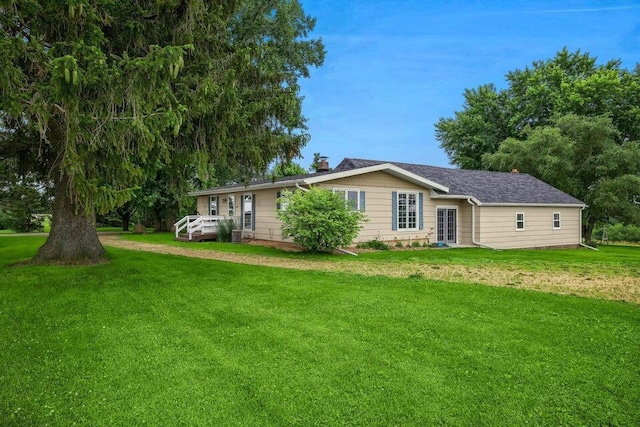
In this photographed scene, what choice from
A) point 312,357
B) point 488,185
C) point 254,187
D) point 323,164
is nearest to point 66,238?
point 312,357

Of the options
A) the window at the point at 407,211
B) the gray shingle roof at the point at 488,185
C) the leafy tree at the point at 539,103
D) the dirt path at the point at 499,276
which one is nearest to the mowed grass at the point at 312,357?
the dirt path at the point at 499,276

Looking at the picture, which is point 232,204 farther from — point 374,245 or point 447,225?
point 447,225

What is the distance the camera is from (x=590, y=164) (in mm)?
24859

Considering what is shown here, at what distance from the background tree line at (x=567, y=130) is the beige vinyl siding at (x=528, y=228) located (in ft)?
11.9

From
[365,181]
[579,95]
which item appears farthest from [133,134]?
[579,95]

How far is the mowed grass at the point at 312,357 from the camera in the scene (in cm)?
322

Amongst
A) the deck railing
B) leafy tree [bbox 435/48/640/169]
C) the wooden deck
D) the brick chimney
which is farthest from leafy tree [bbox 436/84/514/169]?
the wooden deck

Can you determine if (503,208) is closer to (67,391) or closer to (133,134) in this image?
(133,134)

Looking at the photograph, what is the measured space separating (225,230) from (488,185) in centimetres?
1388

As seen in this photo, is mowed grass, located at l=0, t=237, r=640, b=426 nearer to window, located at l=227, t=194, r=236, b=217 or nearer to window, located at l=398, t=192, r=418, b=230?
window, located at l=398, t=192, r=418, b=230

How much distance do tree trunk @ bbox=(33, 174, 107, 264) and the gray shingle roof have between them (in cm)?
1100

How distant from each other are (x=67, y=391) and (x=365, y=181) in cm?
1402

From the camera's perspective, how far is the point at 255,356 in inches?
168

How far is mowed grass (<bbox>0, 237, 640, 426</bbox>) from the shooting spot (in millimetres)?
3217
